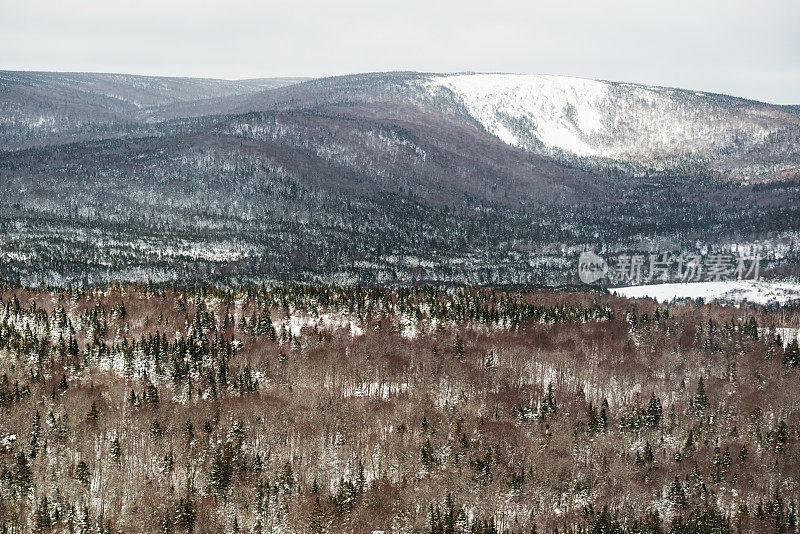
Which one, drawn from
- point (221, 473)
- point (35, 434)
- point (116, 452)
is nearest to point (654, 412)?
point (221, 473)

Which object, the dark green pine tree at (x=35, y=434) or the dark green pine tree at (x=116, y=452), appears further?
the dark green pine tree at (x=116, y=452)

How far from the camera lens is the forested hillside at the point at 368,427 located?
11281 cm

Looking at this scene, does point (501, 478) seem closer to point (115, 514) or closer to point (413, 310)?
point (115, 514)

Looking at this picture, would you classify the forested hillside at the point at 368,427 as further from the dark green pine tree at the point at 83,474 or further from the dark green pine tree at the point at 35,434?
the dark green pine tree at the point at 35,434

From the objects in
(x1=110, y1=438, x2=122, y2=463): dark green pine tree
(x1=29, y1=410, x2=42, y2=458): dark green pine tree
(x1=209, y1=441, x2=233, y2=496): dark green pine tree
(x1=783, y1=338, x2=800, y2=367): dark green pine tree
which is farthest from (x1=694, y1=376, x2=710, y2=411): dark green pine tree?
(x1=29, y1=410, x2=42, y2=458): dark green pine tree

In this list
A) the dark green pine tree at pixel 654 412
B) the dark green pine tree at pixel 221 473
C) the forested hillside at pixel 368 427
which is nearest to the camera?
the forested hillside at pixel 368 427

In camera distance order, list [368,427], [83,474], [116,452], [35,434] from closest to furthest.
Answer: [83,474], [35,434], [116,452], [368,427]

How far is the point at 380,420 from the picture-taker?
143750mm

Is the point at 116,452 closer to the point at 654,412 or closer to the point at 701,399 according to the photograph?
the point at 654,412

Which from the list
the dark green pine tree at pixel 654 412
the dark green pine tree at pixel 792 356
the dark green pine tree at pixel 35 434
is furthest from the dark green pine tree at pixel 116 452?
the dark green pine tree at pixel 792 356

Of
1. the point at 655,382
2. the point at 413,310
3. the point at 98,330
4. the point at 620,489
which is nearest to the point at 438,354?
the point at 413,310

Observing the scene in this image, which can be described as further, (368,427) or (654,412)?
(654,412)

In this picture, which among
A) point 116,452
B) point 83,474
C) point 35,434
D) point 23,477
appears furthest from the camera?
point 116,452

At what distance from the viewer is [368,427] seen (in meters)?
140
